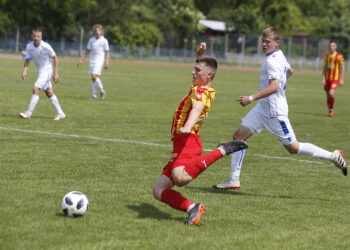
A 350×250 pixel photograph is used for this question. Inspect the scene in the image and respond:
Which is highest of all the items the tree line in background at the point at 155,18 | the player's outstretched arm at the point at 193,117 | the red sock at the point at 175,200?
the tree line in background at the point at 155,18

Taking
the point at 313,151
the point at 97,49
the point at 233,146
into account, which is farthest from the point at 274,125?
the point at 97,49

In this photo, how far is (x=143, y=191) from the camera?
26.6ft

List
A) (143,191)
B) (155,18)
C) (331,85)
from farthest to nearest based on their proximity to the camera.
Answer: (155,18)
(331,85)
(143,191)

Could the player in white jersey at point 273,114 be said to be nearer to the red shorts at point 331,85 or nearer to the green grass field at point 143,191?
the green grass field at point 143,191

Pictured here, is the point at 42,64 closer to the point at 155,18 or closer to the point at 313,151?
the point at 313,151

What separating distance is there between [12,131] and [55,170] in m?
4.03

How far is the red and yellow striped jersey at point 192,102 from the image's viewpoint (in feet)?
22.6

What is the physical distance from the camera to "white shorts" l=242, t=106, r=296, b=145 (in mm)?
8633

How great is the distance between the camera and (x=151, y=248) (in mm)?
5738

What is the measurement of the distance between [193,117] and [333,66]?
15.2 meters

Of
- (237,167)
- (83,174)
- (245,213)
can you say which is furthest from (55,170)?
(245,213)

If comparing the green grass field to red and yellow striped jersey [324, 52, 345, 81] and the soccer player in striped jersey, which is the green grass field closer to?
the soccer player in striped jersey

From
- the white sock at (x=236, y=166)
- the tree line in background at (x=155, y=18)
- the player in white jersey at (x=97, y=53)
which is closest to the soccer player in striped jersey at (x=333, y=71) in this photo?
the player in white jersey at (x=97, y=53)

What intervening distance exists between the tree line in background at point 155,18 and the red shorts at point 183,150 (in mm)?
59911
